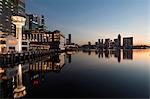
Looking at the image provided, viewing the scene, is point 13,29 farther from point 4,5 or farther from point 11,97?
point 11,97

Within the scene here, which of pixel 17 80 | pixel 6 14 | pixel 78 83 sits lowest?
pixel 78 83

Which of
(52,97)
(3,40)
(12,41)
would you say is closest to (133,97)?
(52,97)

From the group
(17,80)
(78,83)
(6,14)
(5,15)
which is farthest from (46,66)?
(6,14)

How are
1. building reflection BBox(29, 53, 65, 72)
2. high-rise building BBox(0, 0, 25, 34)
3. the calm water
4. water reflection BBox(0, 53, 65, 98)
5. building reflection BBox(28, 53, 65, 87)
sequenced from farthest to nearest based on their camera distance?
1. high-rise building BBox(0, 0, 25, 34)
2. building reflection BBox(29, 53, 65, 72)
3. building reflection BBox(28, 53, 65, 87)
4. the calm water
5. water reflection BBox(0, 53, 65, 98)

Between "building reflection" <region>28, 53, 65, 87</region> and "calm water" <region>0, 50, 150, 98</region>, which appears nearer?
"calm water" <region>0, 50, 150, 98</region>

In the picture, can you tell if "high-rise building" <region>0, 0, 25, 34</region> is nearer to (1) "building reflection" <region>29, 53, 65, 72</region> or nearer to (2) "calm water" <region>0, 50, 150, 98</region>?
(1) "building reflection" <region>29, 53, 65, 72</region>

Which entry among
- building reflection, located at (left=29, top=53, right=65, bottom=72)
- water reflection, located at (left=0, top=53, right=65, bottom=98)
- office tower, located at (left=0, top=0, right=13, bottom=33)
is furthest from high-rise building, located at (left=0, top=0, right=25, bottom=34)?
water reflection, located at (left=0, top=53, right=65, bottom=98)

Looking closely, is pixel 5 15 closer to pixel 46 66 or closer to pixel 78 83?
pixel 46 66

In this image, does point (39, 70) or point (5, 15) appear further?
point (5, 15)

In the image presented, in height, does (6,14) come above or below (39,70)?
above

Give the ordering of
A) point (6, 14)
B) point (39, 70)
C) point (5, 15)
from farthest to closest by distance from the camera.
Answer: point (6, 14) < point (5, 15) < point (39, 70)

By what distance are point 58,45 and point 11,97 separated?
7108 inches

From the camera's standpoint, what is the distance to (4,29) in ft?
587

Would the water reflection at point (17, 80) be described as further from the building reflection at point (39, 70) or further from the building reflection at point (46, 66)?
the building reflection at point (46, 66)
